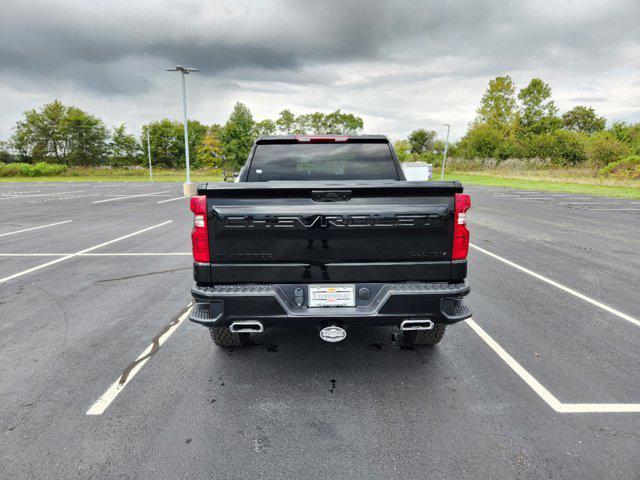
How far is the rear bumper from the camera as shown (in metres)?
2.69

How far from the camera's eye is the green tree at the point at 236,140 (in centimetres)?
6097

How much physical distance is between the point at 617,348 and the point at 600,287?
2404 mm

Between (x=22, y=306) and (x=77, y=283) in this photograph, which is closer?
(x=22, y=306)

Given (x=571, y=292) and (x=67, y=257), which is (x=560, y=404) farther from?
(x=67, y=257)

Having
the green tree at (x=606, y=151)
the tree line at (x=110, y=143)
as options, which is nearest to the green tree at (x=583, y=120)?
the green tree at (x=606, y=151)

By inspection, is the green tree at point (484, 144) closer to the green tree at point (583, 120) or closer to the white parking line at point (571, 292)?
the green tree at point (583, 120)

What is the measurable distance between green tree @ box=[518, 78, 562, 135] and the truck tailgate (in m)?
67.3

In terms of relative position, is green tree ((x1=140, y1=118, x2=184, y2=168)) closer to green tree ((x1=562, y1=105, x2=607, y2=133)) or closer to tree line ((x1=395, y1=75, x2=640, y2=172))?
tree line ((x1=395, y1=75, x2=640, y2=172))

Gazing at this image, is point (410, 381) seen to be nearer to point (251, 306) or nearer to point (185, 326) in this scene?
point (251, 306)

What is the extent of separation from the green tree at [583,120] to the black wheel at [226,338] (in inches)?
3794

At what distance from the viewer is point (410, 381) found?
3133mm

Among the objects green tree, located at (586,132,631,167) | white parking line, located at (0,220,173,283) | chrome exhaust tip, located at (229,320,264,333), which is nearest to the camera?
chrome exhaust tip, located at (229,320,264,333)

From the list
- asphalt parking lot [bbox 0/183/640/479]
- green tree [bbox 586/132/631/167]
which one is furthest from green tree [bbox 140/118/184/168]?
asphalt parking lot [bbox 0/183/640/479]

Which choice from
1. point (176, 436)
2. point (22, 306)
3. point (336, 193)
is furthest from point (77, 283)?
point (336, 193)
